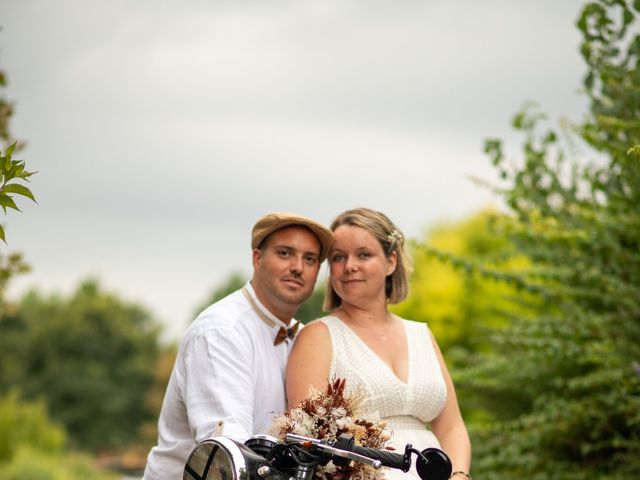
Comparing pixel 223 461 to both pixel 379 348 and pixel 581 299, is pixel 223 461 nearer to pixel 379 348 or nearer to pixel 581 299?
pixel 379 348

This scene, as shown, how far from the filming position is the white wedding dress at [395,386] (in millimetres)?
4426

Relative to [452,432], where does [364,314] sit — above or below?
above

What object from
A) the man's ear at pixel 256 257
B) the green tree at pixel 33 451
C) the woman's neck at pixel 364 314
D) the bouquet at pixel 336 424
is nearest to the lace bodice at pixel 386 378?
the woman's neck at pixel 364 314

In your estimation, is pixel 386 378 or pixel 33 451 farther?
pixel 33 451

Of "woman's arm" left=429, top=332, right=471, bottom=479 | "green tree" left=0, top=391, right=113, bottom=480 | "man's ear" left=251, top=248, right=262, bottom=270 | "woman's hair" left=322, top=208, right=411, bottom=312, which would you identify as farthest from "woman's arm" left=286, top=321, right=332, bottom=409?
"green tree" left=0, top=391, right=113, bottom=480

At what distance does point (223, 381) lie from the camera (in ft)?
13.3

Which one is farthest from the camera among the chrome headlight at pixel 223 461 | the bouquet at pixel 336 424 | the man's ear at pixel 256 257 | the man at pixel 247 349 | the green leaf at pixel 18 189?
the man's ear at pixel 256 257

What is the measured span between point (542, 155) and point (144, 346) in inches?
1886

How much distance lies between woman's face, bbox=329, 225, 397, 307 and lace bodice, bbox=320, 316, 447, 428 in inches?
7.2

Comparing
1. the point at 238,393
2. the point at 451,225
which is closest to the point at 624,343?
the point at 238,393

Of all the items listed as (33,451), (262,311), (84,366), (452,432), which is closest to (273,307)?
(262,311)

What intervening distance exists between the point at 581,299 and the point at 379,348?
15.1 ft

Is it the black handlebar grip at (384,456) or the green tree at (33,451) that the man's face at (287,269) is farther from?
the green tree at (33,451)

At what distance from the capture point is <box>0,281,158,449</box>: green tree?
4769cm
